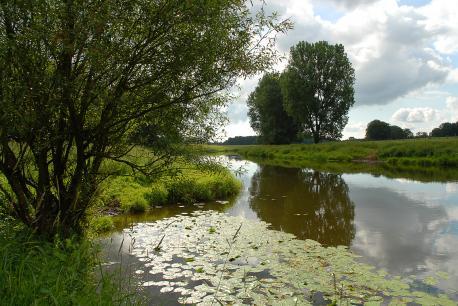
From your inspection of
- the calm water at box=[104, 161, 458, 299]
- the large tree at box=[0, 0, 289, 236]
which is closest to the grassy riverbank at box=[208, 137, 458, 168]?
the calm water at box=[104, 161, 458, 299]

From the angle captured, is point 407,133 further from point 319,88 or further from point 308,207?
point 308,207

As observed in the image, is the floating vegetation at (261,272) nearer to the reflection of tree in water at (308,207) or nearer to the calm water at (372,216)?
the calm water at (372,216)

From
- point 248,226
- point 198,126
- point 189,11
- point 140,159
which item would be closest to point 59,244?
point 140,159

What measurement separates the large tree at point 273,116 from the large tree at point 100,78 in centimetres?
5746

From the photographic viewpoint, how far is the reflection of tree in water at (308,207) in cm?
1256

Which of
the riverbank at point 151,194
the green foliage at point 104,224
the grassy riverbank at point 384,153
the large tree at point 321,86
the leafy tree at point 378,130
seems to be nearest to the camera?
the green foliage at point 104,224

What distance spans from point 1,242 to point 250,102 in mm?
70945

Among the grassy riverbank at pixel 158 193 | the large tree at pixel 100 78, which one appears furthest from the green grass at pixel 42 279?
the grassy riverbank at pixel 158 193

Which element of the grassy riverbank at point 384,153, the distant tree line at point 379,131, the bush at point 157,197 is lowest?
the bush at point 157,197

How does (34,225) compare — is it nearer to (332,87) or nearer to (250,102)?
(332,87)

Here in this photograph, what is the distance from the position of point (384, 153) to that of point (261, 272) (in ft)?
124

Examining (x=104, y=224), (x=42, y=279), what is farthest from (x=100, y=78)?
(x=104, y=224)

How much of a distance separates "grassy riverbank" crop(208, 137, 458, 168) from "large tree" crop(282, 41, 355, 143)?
168 inches

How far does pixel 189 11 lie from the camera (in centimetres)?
587
